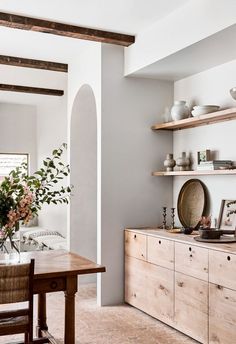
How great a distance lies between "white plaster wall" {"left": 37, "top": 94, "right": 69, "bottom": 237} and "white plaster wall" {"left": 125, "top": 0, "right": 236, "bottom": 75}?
2.82 metres

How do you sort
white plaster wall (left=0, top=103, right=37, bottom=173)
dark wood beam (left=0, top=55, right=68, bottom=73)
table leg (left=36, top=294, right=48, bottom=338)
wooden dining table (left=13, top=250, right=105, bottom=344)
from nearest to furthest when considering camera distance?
wooden dining table (left=13, top=250, right=105, bottom=344), table leg (left=36, top=294, right=48, bottom=338), dark wood beam (left=0, top=55, right=68, bottom=73), white plaster wall (left=0, top=103, right=37, bottom=173)

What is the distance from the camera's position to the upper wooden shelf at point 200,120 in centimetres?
388

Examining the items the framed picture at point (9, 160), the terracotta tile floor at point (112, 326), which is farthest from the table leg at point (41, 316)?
the framed picture at point (9, 160)

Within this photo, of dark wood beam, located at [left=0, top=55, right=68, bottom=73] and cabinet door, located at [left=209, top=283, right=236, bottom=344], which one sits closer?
cabinet door, located at [left=209, top=283, right=236, bottom=344]

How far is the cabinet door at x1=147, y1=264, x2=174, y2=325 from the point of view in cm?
398

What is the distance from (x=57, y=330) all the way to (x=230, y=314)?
1.57 meters

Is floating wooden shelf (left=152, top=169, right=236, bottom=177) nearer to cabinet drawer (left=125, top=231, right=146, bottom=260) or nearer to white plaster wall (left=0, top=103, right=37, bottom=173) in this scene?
cabinet drawer (left=125, top=231, right=146, bottom=260)

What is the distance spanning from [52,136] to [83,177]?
92.4 inches

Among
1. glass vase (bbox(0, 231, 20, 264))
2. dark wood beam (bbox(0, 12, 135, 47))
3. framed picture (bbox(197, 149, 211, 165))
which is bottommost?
glass vase (bbox(0, 231, 20, 264))

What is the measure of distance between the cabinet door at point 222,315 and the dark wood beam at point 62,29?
2520 mm

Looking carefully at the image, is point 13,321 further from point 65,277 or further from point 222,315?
point 222,315

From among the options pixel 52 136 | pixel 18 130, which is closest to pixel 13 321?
pixel 52 136

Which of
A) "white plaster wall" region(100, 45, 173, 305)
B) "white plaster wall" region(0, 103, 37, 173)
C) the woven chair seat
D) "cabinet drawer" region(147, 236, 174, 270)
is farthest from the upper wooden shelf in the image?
"white plaster wall" region(0, 103, 37, 173)

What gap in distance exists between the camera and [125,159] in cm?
480
